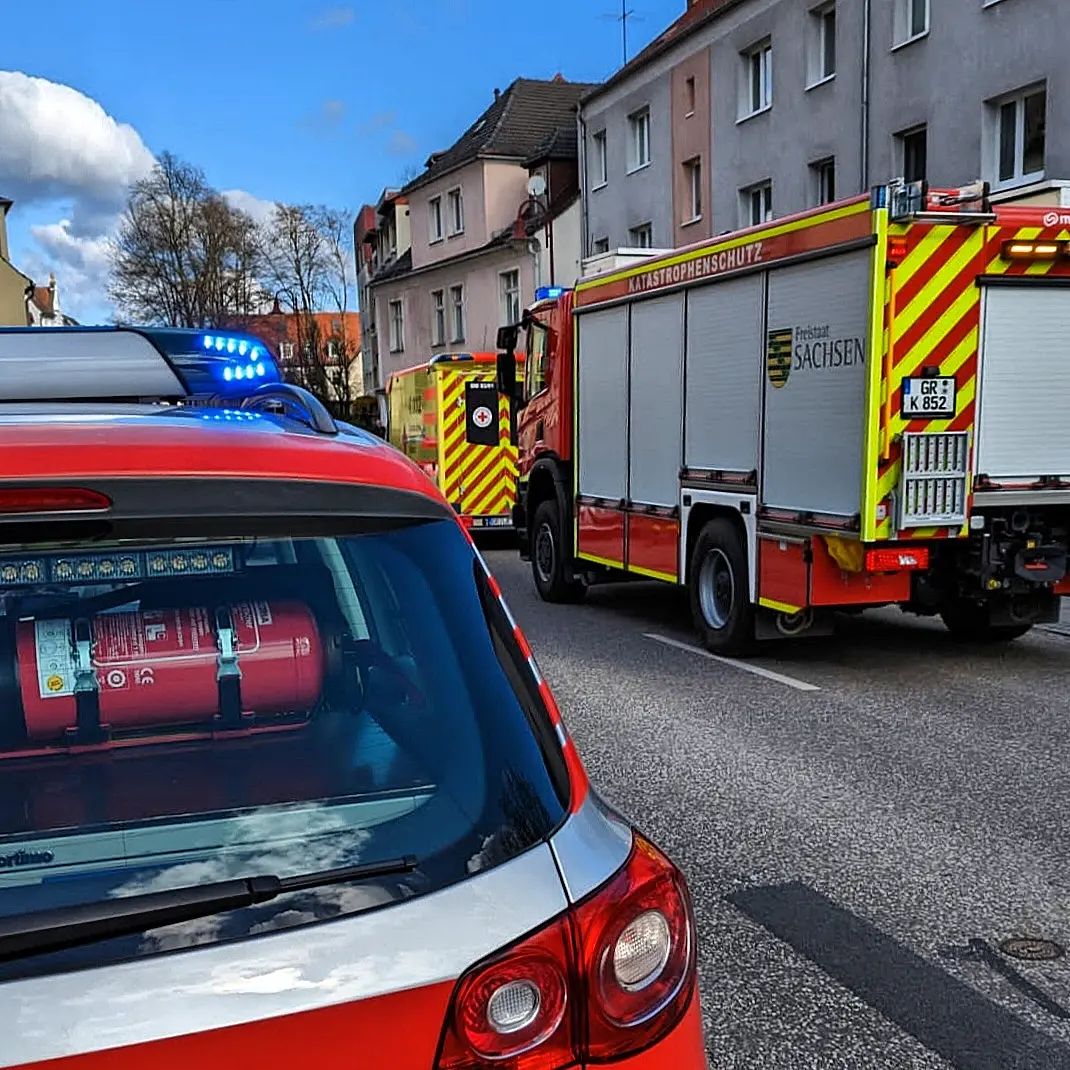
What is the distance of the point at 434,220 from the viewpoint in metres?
41.4

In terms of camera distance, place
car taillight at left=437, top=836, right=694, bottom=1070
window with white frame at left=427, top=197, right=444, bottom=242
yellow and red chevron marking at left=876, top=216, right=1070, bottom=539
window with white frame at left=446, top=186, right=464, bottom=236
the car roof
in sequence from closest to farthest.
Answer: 1. car taillight at left=437, top=836, right=694, bottom=1070
2. the car roof
3. yellow and red chevron marking at left=876, top=216, right=1070, bottom=539
4. window with white frame at left=446, top=186, right=464, bottom=236
5. window with white frame at left=427, top=197, right=444, bottom=242

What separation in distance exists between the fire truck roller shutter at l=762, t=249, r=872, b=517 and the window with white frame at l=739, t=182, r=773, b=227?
17224 millimetres

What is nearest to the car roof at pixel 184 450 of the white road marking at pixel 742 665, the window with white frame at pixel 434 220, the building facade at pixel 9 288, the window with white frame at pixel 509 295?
the white road marking at pixel 742 665

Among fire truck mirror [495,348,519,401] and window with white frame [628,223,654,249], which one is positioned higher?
window with white frame [628,223,654,249]

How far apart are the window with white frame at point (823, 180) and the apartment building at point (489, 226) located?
10.5 meters

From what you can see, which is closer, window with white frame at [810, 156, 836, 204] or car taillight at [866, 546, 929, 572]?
car taillight at [866, 546, 929, 572]

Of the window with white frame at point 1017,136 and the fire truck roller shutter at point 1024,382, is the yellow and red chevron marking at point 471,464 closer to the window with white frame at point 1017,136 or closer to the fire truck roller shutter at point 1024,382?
the window with white frame at point 1017,136

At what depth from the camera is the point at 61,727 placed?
1774 mm

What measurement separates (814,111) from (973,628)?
50.6 feet

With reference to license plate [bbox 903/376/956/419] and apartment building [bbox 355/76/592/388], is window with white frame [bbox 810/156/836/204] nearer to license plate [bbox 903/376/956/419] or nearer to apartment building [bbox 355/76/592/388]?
apartment building [bbox 355/76/592/388]

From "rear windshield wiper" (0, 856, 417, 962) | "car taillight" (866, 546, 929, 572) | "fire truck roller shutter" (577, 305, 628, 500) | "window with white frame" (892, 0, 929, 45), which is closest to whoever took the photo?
"rear windshield wiper" (0, 856, 417, 962)

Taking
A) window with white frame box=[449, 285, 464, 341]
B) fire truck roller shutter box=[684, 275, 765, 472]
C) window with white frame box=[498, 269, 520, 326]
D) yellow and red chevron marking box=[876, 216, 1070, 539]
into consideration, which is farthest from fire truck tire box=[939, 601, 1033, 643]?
window with white frame box=[449, 285, 464, 341]

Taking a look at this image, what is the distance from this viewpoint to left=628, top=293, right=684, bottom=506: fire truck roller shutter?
9.11 meters

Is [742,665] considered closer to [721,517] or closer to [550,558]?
[721,517]
